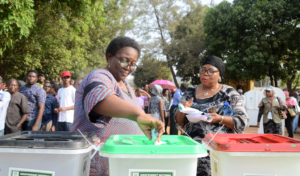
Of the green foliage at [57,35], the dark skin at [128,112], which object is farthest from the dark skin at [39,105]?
the dark skin at [128,112]

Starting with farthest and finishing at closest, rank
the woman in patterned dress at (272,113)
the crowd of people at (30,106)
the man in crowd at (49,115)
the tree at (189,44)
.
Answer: the tree at (189,44)
the woman in patterned dress at (272,113)
the man in crowd at (49,115)
the crowd of people at (30,106)

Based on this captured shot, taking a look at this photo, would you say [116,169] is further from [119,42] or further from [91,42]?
[91,42]

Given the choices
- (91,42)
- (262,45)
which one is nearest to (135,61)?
(262,45)

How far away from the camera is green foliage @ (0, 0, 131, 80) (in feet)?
24.8

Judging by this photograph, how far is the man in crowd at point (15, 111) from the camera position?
458 centimetres

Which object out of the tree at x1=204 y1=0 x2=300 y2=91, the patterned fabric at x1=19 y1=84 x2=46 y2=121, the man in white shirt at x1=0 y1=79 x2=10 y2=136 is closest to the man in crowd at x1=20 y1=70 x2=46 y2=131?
the patterned fabric at x1=19 y1=84 x2=46 y2=121

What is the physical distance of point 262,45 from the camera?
1630cm

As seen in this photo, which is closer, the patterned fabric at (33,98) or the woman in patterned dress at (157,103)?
the patterned fabric at (33,98)

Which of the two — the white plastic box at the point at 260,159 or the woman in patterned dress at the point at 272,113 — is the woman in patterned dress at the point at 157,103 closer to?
the woman in patterned dress at the point at 272,113

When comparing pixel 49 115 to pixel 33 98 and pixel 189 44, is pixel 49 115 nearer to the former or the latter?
pixel 33 98

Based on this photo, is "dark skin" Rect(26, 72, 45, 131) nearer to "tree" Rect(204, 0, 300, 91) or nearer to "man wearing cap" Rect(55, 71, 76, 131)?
"man wearing cap" Rect(55, 71, 76, 131)

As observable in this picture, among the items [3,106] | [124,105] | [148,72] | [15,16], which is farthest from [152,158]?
[148,72]

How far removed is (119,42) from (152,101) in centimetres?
531

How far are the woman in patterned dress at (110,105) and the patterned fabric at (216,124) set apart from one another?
77 cm
